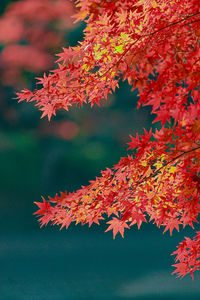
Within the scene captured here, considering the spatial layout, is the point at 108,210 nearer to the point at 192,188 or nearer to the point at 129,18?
the point at 192,188

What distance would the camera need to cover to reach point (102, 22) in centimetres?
286

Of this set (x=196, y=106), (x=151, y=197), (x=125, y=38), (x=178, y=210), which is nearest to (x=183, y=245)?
(x=178, y=210)

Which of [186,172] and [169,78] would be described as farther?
[186,172]

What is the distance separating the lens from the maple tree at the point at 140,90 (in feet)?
8.68

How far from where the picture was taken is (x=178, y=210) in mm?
3438

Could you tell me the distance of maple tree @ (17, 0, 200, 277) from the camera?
2.64 m

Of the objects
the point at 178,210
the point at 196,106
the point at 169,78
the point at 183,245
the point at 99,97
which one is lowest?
the point at 183,245

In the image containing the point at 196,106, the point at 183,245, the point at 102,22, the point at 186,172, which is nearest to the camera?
the point at 196,106

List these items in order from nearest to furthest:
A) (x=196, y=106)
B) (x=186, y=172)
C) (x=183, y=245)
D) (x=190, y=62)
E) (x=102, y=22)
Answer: (x=196, y=106), (x=190, y=62), (x=102, y=22), (x=186, y=172), (x=183, y=245)

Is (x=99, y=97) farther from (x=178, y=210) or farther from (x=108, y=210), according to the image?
(x=178, y=210)

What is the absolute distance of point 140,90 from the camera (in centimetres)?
279

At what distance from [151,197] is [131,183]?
0.32 m

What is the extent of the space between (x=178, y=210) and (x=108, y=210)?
0.86 metres

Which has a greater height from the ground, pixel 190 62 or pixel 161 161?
pixel 190 62
